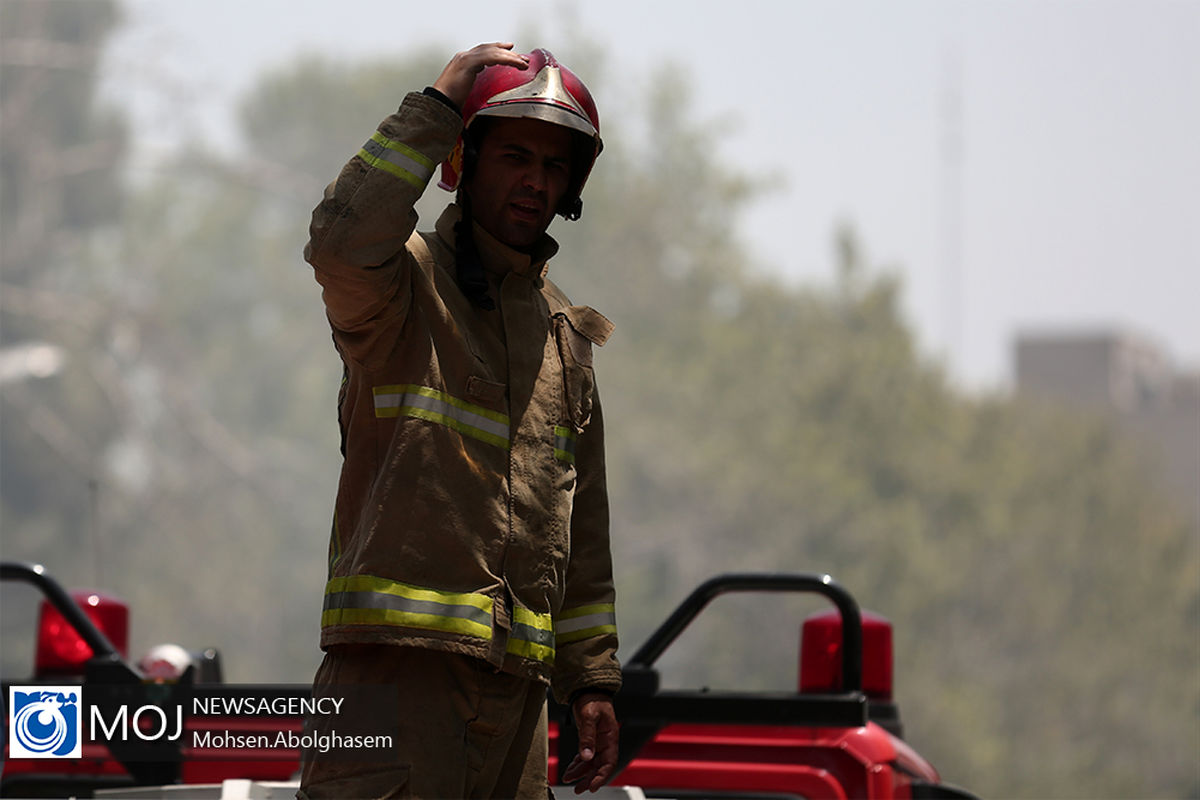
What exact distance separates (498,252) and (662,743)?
1.64m

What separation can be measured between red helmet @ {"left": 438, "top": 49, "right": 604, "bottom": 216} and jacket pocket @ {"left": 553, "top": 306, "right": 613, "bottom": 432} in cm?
30

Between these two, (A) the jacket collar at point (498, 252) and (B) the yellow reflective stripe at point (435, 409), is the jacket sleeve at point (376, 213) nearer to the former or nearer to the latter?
(B) the yellow reflective stripe at point (435, 409)

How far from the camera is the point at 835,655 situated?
4.47 meters

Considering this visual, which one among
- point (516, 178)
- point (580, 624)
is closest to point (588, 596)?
point (580, 624)

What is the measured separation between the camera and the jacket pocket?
9.27 feet

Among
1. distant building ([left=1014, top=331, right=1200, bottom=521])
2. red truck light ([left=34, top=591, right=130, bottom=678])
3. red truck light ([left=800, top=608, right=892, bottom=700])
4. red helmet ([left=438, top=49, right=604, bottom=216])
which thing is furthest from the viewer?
distant building ([left=1014, top=331, right=1200, bottom=521])

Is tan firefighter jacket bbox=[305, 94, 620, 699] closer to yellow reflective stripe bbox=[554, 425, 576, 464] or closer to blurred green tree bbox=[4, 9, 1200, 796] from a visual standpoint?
yellow reflective stripe bbox=[554, 425, 576, 464]

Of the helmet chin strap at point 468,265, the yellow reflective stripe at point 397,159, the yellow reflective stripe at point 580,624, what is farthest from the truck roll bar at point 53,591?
the yellow reflective stripe at point 397,159

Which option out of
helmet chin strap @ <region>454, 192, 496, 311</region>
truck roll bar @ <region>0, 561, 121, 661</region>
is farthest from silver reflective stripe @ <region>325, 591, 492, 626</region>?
truck roll bar @ <region>0, 561, 121, 661</region>

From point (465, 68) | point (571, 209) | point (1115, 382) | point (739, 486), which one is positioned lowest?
point (571, 209)

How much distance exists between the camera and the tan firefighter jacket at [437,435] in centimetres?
249

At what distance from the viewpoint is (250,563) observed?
4584cm

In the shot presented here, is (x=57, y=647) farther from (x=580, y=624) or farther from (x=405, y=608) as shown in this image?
(x=405, y=608)

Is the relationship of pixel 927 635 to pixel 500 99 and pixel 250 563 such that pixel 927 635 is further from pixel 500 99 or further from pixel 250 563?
pixel 500 99
